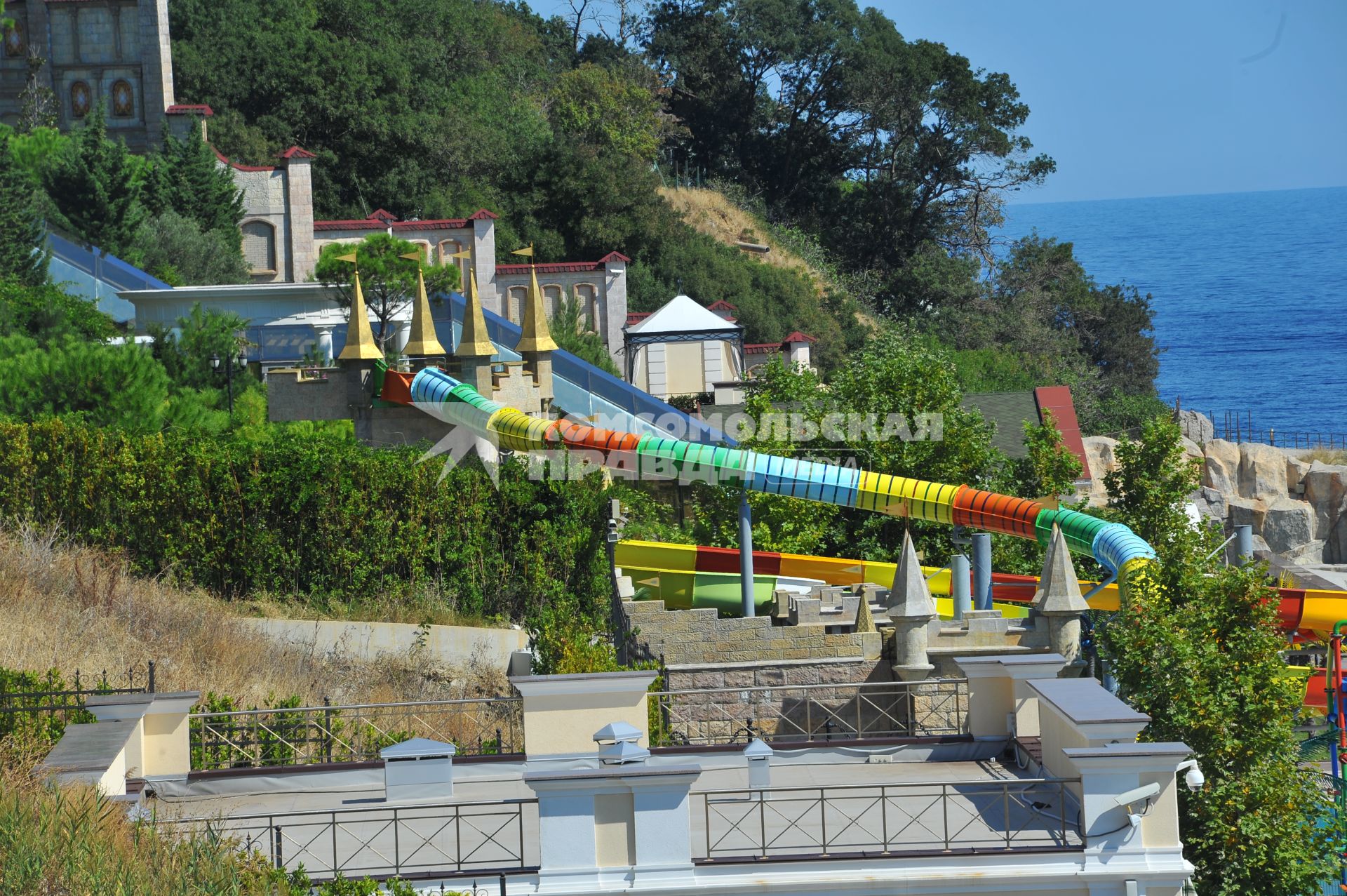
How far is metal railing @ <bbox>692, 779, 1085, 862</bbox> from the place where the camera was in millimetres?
12938

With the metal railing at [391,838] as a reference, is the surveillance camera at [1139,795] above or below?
above

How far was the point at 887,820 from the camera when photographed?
45.6 ft

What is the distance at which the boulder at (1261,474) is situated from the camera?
61.1 meters

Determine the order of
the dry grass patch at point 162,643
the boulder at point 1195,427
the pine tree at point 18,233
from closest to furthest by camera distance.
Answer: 1. the dry grass patch at point 162,643
2. the pine tree at point 18,233
3. the boulder at point 1195,427

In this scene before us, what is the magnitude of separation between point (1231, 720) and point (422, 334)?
1999 cm

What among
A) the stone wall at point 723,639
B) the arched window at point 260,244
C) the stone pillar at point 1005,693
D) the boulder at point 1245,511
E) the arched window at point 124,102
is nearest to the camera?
the stone pillar at point 1005,693

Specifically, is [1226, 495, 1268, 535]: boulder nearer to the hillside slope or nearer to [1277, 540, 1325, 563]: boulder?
[1277, 540, 1325, 563]: boulder

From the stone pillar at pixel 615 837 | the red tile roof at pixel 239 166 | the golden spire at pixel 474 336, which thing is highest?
the red tile roof at pixel 239 166

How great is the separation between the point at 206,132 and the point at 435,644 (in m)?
35.4

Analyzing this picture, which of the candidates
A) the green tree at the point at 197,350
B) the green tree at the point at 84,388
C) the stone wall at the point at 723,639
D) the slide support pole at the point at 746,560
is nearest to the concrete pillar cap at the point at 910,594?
the stone wall at the point at 723,639

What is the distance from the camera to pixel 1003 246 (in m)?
83.8

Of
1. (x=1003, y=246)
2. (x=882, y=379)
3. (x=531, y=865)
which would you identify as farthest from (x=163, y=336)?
(x=1003, y=246)

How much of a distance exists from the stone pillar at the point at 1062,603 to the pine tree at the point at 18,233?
29.7m

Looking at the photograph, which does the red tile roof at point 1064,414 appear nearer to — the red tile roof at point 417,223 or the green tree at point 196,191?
the red tile roof at point 417,223
